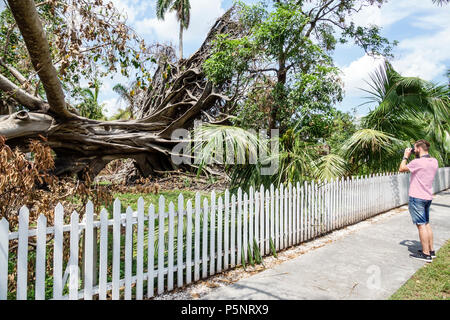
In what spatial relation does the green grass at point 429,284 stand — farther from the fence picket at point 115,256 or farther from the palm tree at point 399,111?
the palm tree at point 399,111

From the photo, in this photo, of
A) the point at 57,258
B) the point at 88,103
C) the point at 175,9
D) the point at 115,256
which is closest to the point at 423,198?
the point at 115,256

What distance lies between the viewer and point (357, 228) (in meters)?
7.11

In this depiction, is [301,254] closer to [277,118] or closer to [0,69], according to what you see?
[277,118]

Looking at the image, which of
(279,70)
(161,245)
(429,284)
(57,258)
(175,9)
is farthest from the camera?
(175,9)

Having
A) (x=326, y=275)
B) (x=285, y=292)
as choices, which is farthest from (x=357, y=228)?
(x=285, y=292)

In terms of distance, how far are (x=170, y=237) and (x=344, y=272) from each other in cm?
253

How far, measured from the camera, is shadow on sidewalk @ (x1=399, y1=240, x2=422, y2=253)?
17.7ft

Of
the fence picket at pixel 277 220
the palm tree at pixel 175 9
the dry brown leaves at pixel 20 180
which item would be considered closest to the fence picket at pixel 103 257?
the dry brown leaves at pixel 20 180

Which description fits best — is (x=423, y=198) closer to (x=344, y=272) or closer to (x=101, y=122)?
(x=344, y=272)

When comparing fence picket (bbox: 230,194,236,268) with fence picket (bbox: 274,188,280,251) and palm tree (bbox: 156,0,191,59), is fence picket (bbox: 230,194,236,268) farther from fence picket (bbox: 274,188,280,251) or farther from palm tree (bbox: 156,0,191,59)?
palm tree (bbox: 156,0,191,59)

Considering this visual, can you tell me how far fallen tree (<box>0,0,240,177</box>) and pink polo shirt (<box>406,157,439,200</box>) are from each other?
4947 millimetres

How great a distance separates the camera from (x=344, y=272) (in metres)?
4.29

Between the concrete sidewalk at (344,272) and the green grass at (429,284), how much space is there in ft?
0.33
